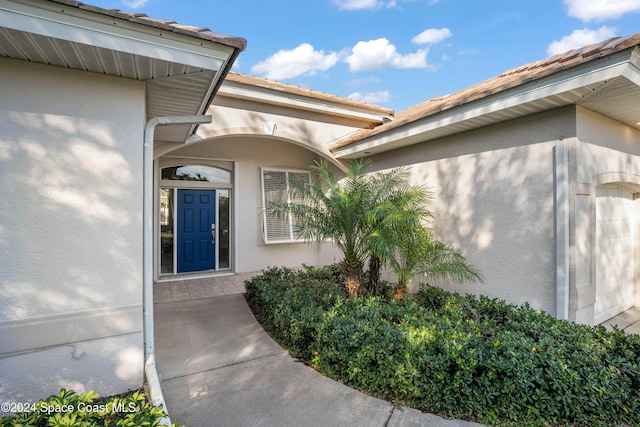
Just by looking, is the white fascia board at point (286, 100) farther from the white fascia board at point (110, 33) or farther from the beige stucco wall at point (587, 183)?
the beige stucco wall at point (587, 183)

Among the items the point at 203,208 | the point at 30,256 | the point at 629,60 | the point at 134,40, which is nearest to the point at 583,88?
the point at 629,60

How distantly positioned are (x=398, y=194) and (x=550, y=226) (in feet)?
7.61

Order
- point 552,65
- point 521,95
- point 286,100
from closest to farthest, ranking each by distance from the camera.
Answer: point 552,65 < point 521,95 < point 286,100

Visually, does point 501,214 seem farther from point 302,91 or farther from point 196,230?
point 196,230

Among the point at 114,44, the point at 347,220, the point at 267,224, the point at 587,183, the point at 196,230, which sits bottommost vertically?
the point at 196,230

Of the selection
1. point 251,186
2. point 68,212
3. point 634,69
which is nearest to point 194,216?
point 251,186

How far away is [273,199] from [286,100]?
2941mm

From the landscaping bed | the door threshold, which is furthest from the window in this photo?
the landscaping bed

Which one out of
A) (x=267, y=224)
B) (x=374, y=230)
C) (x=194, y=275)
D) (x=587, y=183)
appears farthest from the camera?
(x=267, y=224)

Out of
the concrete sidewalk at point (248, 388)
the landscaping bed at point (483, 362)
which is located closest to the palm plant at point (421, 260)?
the landscaping bed at point (483, 362)

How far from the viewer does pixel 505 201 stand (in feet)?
16.5

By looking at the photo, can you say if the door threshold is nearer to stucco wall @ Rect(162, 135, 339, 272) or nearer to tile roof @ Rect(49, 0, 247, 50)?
stucco wall @ Rect(162, 135, 339, 272)

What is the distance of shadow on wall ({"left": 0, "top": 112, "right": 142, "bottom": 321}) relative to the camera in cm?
280

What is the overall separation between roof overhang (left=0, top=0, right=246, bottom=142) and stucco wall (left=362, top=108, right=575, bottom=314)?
14.4ft
